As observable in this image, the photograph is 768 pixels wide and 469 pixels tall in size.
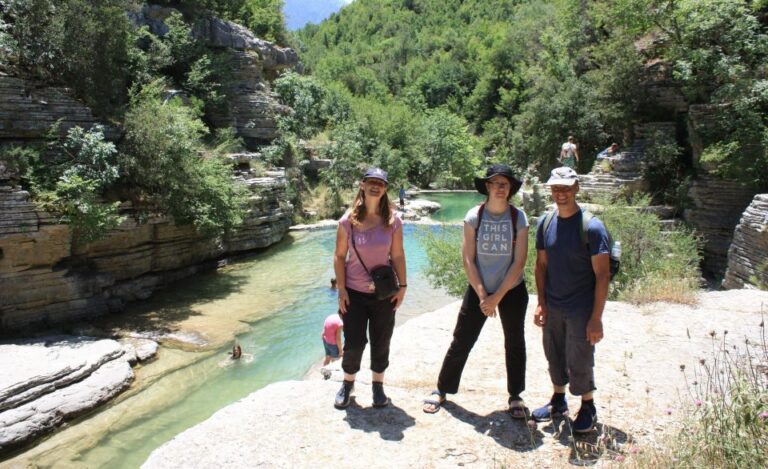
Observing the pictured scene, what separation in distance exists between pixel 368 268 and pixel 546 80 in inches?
992

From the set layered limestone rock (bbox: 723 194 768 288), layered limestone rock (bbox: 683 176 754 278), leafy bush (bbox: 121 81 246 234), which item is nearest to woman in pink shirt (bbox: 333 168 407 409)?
layered limestone rock (bbox: 723 194 768 288)

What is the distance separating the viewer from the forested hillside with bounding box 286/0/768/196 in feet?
45.5

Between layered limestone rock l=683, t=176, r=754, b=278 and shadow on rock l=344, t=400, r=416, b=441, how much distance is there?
13350 mm

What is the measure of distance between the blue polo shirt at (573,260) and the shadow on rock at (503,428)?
922mm

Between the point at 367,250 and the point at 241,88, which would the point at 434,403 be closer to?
the point at 367,250

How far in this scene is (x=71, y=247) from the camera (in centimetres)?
1080

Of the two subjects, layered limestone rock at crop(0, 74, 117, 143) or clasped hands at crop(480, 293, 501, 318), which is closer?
clasped hands at crop(480, 293, 501, 318)

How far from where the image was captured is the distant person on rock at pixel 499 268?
3.53 meters

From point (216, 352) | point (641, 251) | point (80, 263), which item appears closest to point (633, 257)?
point (641, 251)

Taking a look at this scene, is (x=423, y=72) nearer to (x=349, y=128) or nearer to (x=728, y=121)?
(x=349, y=128)

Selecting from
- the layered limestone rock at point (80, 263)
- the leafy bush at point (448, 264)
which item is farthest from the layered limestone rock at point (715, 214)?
the layered limestone rock at point (80, 263)

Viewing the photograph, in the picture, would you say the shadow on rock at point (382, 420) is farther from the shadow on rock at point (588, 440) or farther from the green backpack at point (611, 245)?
the green backpack at point (611, 245)

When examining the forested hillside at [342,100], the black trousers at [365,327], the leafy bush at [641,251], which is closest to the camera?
the black trousers at [365,327]

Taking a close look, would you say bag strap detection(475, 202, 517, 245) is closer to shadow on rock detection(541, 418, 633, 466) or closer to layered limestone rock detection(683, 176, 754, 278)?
shadow on rock detection(541, 418, 633, 466)
